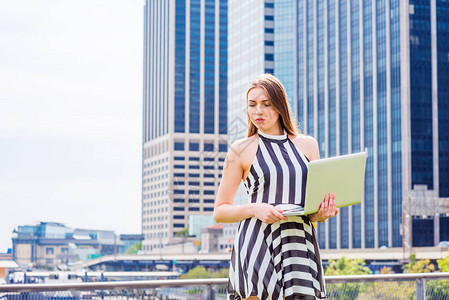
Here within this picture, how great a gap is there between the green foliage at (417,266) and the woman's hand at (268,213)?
62.9 m

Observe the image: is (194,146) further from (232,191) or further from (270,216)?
(270,216)

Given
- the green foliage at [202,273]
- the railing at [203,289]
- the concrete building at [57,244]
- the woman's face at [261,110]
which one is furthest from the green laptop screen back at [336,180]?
the concrete building at [57,244]

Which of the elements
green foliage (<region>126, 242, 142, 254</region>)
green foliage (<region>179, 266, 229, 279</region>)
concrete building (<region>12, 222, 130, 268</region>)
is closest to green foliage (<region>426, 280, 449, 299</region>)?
green foliage (<region>179, 266, 229, 279</region>)

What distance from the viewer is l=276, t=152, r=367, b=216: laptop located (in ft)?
8.86

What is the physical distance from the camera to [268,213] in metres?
2.71

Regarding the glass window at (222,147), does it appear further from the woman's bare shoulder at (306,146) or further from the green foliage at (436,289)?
the woman's bare shoulder at (306,146)

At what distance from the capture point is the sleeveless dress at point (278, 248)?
279 centimetres

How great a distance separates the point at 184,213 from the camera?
152 meters

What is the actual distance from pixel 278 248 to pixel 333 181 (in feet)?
1.09

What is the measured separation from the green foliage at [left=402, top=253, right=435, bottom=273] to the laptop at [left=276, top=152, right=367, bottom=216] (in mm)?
62755

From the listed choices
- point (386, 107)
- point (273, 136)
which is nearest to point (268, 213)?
point (273, 136)

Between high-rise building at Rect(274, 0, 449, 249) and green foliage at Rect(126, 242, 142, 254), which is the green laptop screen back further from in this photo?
green foliage at Rect(126, 242, 142, 254)

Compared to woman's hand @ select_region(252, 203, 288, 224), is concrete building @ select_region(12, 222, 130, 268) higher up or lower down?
lower down

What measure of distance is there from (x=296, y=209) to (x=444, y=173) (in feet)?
264
